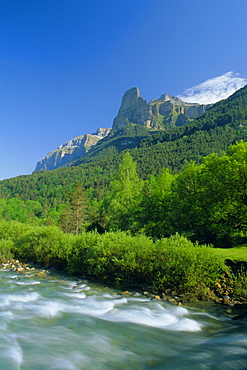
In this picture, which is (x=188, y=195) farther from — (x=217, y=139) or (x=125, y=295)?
(x=217, y=139)

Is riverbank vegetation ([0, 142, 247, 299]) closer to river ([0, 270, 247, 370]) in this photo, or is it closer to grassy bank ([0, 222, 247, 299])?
grassy bank ([0, 222, 247, 299])

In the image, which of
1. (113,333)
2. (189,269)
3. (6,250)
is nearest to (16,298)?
(113,333)

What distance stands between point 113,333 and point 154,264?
6079 millimetres

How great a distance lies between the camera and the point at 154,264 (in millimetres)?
14430

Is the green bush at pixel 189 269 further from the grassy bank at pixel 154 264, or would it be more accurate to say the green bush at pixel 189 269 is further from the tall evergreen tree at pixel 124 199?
the tall evergreen tree at pixel 124 199

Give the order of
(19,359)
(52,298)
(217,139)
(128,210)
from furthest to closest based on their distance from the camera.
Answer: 1. (217,139)
2. (128,210)
3. (52,298)
4. (19,359)

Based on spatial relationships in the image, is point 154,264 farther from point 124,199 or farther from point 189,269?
point 124,199

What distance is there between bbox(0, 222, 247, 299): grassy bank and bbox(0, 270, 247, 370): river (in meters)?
1.49

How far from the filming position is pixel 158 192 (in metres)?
32.1

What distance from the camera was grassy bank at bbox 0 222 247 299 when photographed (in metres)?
12.8

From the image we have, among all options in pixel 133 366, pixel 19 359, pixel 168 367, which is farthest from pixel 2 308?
pixel 168 367

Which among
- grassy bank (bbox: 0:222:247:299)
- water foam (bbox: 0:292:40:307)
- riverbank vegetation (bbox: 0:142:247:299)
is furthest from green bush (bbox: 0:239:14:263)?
water foam (bbox: 0:292:40:307)

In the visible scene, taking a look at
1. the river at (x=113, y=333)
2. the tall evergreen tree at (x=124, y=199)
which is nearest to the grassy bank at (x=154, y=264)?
the river at (x=113, y=333)

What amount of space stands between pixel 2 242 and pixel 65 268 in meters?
11.9
